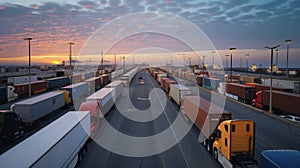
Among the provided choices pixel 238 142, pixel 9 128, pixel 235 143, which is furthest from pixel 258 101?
pixel 9 128

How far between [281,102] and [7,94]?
46.0 meters

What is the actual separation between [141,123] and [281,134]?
15005mm

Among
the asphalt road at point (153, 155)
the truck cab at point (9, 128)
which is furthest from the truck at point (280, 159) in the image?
the truck cab at point (9, 128)

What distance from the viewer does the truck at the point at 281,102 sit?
27.0 metres

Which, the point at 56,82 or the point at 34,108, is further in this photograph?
the point at 56,82

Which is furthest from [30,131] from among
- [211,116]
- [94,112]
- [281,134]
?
[281,134]

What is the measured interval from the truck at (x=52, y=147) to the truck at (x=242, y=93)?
1268 inches

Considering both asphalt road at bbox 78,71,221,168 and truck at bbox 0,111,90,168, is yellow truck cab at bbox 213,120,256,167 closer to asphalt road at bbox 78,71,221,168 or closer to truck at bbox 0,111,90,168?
asphalt road at bbox 78,71,221,168

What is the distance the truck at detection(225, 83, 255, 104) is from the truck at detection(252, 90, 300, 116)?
243 cm

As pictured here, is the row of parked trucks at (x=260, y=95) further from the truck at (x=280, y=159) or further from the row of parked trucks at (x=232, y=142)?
the truck at (x=280, y=159)

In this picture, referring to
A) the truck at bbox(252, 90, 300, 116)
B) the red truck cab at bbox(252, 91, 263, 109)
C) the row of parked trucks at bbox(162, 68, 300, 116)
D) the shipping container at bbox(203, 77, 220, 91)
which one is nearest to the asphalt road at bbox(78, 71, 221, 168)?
the truck at bbox(252, 90, 300, 116)

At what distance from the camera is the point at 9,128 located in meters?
18.6

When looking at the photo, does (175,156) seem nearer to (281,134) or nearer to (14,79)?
(281,134)

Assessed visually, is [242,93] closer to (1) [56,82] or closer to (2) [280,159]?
(2) [280,159]
